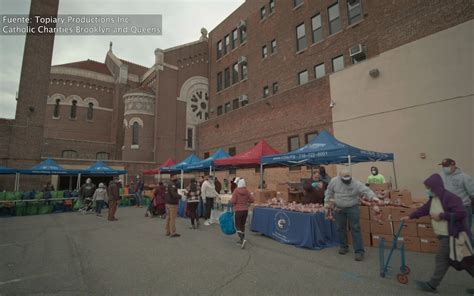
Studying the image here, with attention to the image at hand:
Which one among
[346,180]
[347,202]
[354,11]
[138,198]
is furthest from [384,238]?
[138,198]

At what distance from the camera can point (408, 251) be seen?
6.36 metres

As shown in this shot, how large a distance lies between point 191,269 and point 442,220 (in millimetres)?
4470

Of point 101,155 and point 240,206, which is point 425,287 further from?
point 101,155

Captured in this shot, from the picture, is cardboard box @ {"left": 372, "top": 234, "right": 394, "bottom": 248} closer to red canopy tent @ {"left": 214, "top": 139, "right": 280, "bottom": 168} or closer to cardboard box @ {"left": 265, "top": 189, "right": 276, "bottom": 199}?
cardboard box @ {"left": 265, "top": 189, "right": 276, "bottom": 199}

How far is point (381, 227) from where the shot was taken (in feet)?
22.5

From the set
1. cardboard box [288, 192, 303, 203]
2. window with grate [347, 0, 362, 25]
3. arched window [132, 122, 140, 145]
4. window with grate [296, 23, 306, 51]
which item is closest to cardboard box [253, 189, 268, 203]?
cardboard box [288, 192, 303, 203]

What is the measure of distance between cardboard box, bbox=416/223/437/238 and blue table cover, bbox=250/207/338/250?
6.54 ft

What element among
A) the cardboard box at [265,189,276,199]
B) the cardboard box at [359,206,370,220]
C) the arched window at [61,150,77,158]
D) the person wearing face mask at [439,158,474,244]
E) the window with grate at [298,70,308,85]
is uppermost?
the window with grate at [298,70,308,85]

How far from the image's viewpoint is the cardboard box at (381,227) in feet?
22.2

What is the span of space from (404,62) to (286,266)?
462 inches

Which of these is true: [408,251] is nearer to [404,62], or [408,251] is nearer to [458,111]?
[458,111]

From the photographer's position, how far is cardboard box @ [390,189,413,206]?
7384 mm

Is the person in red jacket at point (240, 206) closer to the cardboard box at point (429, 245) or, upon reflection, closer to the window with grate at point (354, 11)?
the cardboard box at point (429, 245)

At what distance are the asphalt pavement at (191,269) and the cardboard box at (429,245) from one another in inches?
9.9
